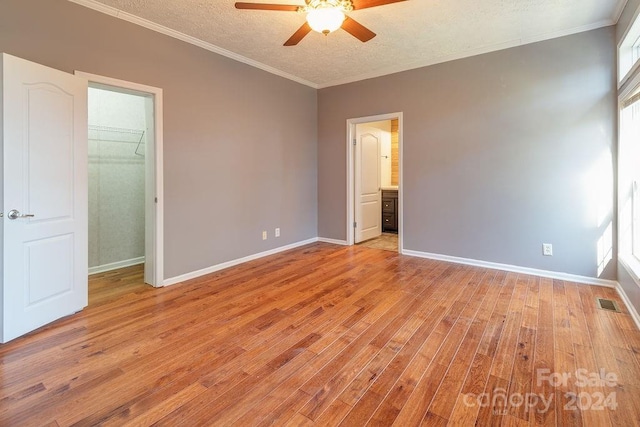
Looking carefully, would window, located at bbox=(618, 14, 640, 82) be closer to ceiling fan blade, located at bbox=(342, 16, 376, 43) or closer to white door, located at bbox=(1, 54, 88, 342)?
ceiling fan blade, located at bbox=(342, 16, 376, 43)

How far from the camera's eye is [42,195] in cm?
243

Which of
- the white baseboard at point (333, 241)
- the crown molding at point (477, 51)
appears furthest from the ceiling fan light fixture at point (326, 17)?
the white baseboard at point (333, 241)

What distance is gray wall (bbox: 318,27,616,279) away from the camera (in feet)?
10.9

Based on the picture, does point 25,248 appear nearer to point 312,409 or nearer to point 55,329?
point 55,329

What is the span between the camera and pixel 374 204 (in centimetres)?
598

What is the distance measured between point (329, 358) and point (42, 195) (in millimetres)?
2489

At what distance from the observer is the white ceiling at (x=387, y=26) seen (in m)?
2.89

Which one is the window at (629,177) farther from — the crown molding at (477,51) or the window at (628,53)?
the crown molding at (477,51)

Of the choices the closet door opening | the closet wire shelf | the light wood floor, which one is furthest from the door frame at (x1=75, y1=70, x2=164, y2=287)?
the closet wire shelf

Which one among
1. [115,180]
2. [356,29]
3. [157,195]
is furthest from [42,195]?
[356,29]

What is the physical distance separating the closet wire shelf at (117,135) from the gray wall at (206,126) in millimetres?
1313

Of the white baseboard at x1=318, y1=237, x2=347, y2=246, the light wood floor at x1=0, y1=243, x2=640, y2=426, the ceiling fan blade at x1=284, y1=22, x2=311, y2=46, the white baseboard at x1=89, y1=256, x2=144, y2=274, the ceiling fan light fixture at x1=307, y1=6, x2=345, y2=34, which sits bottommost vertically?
the light wood floor at x1=0, y1=243, x2=640, y2=426

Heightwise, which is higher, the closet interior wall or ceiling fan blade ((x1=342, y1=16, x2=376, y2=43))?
ceiling fan blade ((x1=342, y1=16, x2=376, y2=43))

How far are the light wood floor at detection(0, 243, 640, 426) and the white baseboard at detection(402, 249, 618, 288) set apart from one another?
8.9 inches
